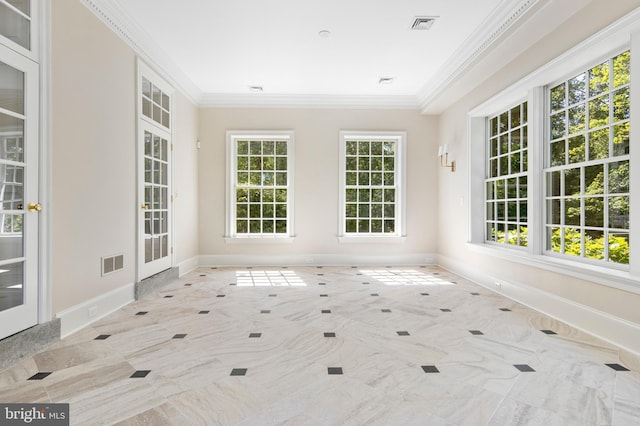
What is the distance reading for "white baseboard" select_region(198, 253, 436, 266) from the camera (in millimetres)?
6578

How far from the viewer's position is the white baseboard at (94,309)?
304 cm

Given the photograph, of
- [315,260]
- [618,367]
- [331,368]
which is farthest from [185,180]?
[618,367]

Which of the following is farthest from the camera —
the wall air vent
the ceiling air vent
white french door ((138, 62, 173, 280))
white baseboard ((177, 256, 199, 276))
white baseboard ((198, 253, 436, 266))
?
white baseboard ((198, 253, 436, 266))

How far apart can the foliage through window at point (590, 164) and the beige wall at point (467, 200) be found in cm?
34

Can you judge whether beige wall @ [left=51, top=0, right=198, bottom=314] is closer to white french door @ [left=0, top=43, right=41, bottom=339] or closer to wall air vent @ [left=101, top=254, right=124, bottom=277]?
wall air vent @ [left=101, top=254, right=124, bottom=277]

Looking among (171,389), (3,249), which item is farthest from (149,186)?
(171,389)

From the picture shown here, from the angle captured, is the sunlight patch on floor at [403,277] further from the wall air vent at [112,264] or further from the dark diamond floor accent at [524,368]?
the wall air vent at [112,264]

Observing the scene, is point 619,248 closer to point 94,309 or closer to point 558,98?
point 558,98

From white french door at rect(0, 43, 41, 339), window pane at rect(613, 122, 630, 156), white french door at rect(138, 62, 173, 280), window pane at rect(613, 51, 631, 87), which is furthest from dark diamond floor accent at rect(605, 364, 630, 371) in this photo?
white french door at rect(138, 62, 173, 280)

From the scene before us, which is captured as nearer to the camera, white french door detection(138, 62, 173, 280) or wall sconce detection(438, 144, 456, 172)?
white french door detection(138, 62, 173, 280)

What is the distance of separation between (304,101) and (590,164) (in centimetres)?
467

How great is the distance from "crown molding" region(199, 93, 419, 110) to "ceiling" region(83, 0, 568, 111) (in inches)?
6.2

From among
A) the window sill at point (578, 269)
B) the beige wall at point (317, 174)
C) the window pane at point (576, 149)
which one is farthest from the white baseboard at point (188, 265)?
the window pane at point (576, 149)

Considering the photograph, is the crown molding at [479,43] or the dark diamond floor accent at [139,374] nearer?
the dark diamond floor accent at [139,374]
